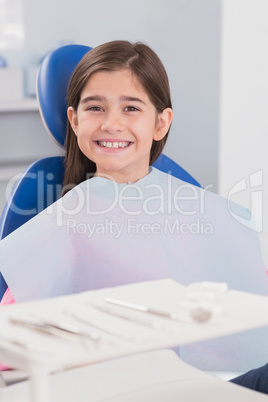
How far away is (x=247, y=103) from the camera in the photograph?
7.22 ft

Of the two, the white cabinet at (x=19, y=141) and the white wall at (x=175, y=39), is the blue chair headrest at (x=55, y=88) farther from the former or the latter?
the white wall at (x=175, y=39)

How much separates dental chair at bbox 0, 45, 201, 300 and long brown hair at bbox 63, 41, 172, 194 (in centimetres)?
3

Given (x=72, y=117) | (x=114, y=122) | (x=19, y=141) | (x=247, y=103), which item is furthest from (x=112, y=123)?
(x=19, y=141)

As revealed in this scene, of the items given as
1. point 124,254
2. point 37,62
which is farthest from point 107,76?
point 37,62

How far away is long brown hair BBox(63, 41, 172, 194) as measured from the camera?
5.03 feet

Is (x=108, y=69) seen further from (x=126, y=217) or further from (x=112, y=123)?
(x=126, y=217)

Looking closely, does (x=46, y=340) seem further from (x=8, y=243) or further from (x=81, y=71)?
(x=81, y=71)

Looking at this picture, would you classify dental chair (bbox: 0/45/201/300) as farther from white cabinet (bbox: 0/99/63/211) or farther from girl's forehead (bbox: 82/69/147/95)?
white cabinet (bbox: 0/99/63/211)

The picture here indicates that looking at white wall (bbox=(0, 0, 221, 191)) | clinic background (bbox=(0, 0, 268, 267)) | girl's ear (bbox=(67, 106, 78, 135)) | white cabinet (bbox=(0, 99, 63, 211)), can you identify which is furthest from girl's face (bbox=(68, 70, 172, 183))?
white wall (bbox=(0, 0, 221, 191))

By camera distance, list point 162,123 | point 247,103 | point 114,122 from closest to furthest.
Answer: point 114,122
point 162,123
point 247,103

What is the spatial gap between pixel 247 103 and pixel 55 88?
0.81 meters

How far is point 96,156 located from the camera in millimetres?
1549

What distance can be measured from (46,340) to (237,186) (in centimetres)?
153

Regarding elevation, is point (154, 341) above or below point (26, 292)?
above
